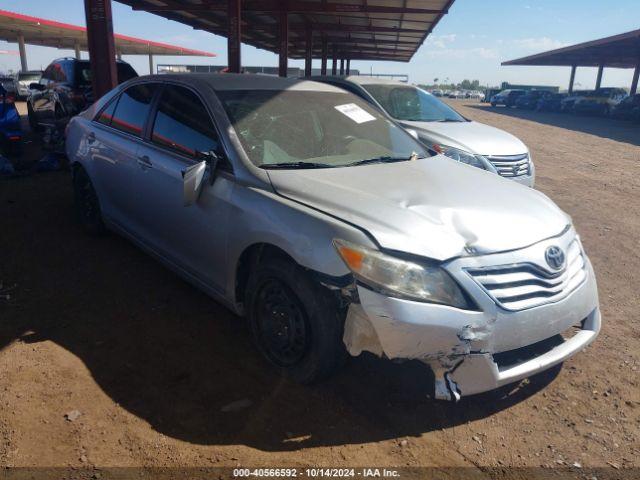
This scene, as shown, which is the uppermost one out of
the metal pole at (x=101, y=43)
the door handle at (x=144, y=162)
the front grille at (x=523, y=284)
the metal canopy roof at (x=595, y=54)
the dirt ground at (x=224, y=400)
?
the metal canopy roof at (x=595, y=54)

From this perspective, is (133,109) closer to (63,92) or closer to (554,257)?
(554,257)

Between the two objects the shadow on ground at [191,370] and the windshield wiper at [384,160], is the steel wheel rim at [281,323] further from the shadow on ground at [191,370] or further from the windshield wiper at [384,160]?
the windshield wiper at [384,160]

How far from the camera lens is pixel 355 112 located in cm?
390

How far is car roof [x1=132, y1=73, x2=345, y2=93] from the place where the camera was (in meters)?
3.56

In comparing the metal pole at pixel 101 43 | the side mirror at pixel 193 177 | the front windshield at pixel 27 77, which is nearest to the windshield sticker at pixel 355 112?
the side mirror at pixel 193 177

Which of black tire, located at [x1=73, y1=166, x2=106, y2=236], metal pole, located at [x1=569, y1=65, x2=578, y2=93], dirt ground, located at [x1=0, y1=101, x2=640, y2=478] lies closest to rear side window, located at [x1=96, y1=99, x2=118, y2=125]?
black tire, located at [x1=73, y1=166, x2=106, y2=236]

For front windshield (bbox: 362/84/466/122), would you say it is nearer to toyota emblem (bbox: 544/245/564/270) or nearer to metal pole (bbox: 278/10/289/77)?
toyota emblem (bbox: 544/245/564/270)

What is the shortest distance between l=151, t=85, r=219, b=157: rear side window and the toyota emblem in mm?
2065

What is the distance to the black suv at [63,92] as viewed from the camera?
1053 centimetres

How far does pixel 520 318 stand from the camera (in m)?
2.36

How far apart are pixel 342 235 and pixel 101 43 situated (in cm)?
668

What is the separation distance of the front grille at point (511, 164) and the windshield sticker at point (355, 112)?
2.70m

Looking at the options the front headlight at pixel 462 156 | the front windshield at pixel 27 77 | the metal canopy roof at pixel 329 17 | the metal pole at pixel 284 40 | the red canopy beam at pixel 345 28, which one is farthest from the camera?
the front windshield at pixel 27 77

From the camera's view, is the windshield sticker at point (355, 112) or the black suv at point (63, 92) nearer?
the windshield sticker at point (355, 112)
